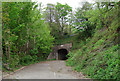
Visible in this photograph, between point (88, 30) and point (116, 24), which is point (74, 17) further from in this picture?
point (116, 24)

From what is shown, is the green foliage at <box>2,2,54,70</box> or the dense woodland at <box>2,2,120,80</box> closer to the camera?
the dense woodland at <box>2,2,120,80</box>

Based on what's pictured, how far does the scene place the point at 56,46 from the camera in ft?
75.3

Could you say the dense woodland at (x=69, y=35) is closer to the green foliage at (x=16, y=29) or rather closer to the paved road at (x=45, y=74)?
the green foliage at (x=16, y=29)

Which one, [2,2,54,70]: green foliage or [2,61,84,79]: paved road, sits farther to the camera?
[2,2,54,70]: green foliage

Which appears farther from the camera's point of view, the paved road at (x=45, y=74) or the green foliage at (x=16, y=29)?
the green foliage at (x=16, y=29)

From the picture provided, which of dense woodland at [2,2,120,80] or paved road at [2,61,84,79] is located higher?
dense woodland at [2,2,120,80]

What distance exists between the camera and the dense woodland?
6013 mm

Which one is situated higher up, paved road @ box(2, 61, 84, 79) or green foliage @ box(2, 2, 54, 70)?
green foliage @ box(2, 2, 54, 70)

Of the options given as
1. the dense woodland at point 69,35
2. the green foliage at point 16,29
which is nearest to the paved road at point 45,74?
the dense woodland at point 69,35

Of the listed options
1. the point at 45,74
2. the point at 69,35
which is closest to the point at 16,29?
the point at 45,74

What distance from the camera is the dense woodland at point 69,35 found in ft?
19.7

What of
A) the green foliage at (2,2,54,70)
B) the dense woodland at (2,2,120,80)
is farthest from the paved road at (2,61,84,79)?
the green foliage at (2,2,54,70)

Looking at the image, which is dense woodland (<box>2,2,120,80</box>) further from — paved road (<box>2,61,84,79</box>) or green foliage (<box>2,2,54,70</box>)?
paved road (<box>2,61,84,79</box>)

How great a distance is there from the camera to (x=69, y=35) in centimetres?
2262
